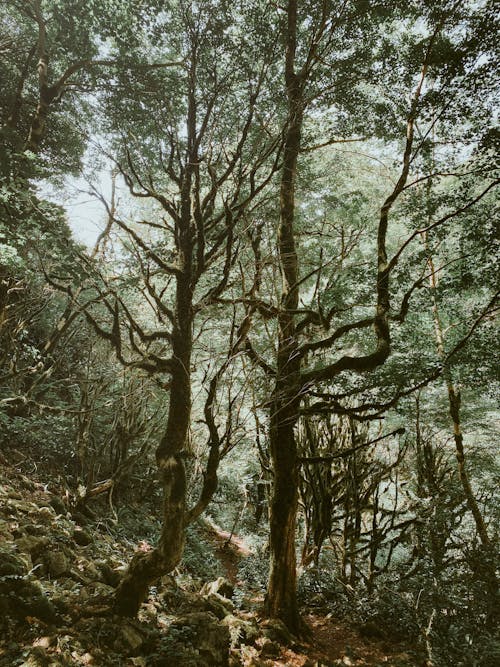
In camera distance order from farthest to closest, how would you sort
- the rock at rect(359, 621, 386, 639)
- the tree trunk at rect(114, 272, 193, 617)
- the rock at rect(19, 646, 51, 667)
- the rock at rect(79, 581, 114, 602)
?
the rock at rect(359, 621, 386, 639) < the rock at rect(79, 581, 114, 602) < the tree trunk at rect(114, 272, 193, 617) < the rock at rect(19, 646, 51, 667)

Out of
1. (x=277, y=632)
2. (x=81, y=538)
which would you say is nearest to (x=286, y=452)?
(x=277, y=632)

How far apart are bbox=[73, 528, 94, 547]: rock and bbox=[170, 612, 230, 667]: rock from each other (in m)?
2.16

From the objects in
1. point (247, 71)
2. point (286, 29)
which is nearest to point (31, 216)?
point (247, 71)

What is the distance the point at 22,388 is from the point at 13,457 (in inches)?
71.1

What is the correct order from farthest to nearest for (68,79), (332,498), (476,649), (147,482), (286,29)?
1. (147,482)
2. (68,79)
3. (332,498)
4. (286,29)
5. (476,649)

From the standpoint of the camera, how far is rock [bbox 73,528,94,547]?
5660 millimetres

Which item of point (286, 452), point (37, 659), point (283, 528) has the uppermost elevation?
point (286, 452)

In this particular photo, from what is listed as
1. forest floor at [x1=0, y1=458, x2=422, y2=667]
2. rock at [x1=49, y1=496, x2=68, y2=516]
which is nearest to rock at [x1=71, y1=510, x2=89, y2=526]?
forest floor at [x1=0, y1=458, x2=422, y2=667]

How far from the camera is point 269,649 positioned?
4254mm

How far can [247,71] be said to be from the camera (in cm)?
544

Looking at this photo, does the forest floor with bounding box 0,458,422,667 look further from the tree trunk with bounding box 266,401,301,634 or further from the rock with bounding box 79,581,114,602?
the tree trunk with bounding box 266,401,301,634

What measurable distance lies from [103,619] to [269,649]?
1880 millimetres

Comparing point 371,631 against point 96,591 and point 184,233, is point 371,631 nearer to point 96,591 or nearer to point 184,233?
point 96,591

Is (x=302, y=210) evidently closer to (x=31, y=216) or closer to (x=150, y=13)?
(x=150, y=13)
